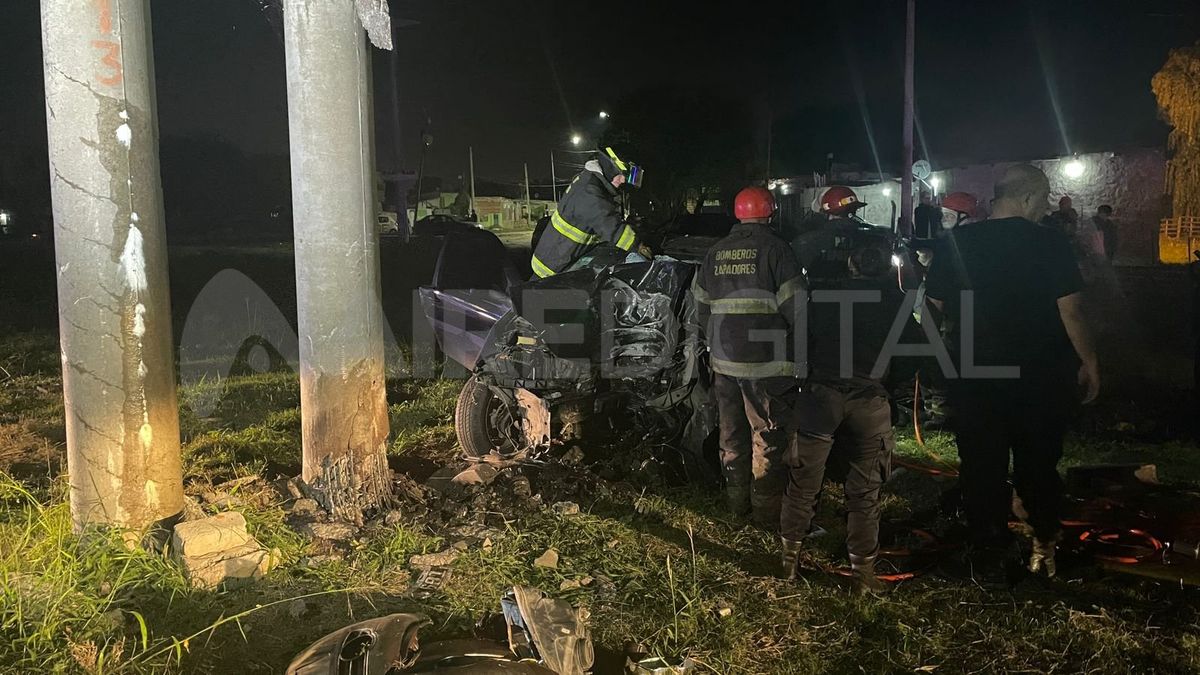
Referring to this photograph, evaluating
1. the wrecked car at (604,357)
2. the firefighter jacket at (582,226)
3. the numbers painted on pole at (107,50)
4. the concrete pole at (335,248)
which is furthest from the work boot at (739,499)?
the numbers painted on pole at (107,50)

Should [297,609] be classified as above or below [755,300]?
below

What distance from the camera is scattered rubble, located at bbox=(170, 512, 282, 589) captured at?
344 centimetres

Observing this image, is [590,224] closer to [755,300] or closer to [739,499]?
[755,300]

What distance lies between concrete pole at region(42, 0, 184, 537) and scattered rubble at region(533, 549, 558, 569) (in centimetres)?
172

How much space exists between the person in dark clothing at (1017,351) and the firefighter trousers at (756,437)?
0.87 m

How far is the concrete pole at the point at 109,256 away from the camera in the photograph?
339 cm

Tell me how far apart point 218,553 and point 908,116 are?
16.9 metres

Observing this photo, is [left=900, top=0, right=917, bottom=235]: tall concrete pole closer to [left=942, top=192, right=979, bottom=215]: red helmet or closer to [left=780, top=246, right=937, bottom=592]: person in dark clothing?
[left=942, top=192, right=979, bottom=215]: red helmet

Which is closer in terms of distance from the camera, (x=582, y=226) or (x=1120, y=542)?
(x=1120, y=542)

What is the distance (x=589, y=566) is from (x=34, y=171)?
4081cm

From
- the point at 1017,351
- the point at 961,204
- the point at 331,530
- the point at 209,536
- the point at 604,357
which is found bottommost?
the point at 331,530

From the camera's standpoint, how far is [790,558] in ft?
12.4

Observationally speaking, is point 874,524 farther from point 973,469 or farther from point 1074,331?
point 1074,331

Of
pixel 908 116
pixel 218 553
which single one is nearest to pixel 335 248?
pixel 218 553
